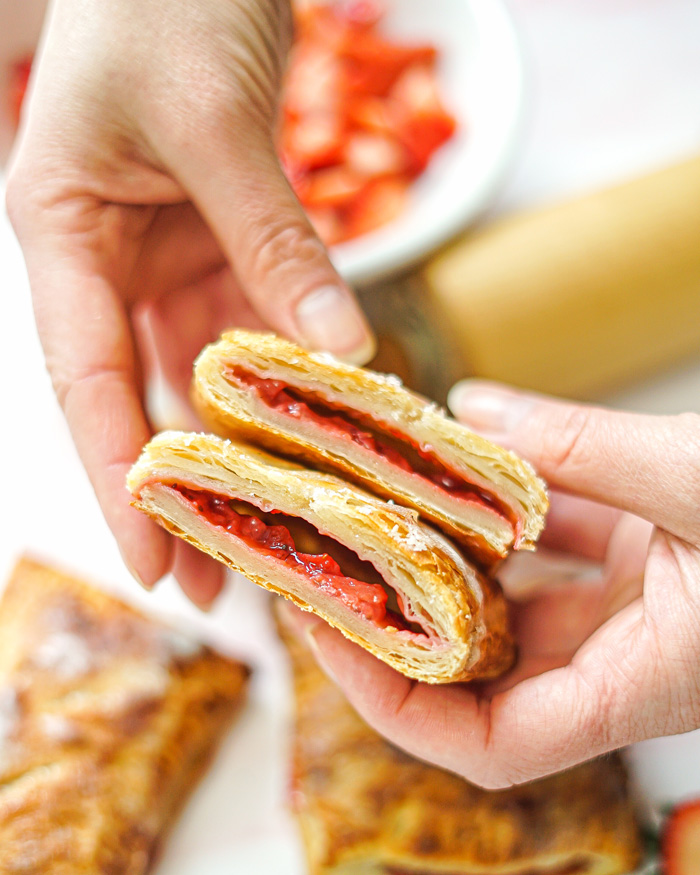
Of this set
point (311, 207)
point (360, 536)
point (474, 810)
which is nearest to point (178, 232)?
point (311, 207)

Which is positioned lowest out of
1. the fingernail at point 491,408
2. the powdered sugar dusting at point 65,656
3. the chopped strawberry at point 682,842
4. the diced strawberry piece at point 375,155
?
the chopped strawberry at point 682,842

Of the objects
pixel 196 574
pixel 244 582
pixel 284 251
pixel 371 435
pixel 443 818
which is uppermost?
pixel 284 251

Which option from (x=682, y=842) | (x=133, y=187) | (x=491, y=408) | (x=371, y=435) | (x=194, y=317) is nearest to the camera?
(x=371, y=435)

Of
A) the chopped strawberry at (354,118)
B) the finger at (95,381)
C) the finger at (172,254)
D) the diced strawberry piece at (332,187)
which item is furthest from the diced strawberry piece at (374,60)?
the finger at (95,381)

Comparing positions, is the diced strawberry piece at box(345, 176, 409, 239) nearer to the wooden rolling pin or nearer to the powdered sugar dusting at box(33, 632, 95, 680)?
the wooden rolling pin

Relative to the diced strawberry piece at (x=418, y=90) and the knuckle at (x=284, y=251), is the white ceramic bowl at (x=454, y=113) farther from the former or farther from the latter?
the knuckle at (x=284, y=251)

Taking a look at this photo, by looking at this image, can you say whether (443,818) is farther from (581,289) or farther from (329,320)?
(581,289)

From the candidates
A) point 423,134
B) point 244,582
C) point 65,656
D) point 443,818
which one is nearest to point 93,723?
point 65,656
